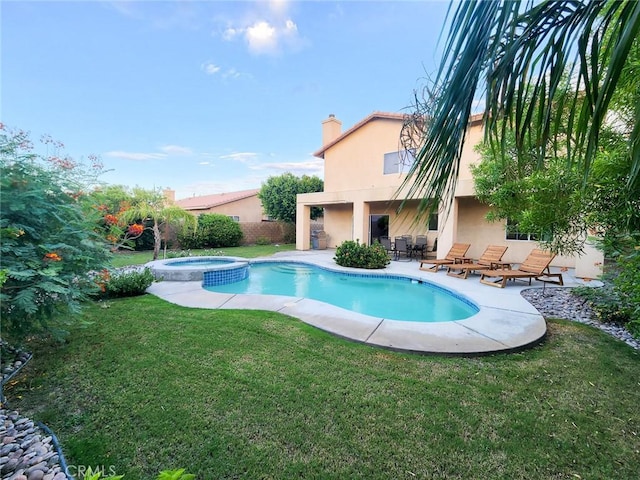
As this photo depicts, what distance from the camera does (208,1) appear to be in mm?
9078

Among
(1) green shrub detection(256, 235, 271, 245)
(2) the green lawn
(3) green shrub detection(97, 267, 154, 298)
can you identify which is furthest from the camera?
(1) green shrub detection(256, 235, 271, 245)

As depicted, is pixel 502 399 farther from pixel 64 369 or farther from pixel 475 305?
pixel 64 369

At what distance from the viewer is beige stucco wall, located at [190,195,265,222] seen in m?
28.1

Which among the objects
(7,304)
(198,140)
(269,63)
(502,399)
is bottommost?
(502,399)

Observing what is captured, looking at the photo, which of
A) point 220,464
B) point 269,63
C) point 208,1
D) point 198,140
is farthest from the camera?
point 198,140

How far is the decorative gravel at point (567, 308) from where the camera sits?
562 cm

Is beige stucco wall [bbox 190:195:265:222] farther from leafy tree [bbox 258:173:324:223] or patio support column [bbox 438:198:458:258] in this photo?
patio support column [bbox 438:198:458:258]

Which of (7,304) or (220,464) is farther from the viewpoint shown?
(7,304)

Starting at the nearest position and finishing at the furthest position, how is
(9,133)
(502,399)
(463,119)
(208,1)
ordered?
1. (463,119)
2. (502,399)
3. (9,133)
4. (208,1)

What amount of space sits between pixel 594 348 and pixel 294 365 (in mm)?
4802

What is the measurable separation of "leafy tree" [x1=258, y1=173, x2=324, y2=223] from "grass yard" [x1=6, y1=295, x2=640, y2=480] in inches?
744

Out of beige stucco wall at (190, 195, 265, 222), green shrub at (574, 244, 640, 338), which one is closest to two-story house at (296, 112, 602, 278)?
green shrub at (574, 244, 640, 338)

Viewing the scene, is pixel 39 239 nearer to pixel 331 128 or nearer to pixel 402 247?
pixel 402 247

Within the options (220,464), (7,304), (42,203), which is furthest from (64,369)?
(220,464)
